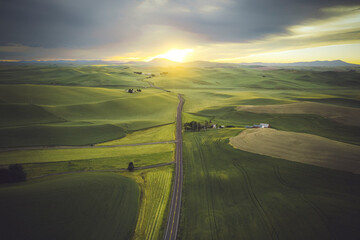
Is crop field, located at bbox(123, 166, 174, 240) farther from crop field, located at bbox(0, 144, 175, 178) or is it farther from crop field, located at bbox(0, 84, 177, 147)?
crop field, located at bbox(0, 84, 177, 147)

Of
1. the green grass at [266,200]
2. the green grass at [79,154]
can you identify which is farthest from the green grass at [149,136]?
the green grass at [266,200]

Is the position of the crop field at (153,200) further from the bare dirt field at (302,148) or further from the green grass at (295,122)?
the green grass at (295,122)

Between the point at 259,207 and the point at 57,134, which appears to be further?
the point at 57,134

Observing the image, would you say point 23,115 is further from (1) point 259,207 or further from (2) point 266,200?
(2) point 266,200

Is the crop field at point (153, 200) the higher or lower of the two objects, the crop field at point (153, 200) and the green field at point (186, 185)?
the lower

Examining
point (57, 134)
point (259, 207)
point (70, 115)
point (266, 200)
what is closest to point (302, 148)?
point (266, 200)

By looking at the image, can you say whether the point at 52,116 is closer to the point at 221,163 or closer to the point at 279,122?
the point at 221,163

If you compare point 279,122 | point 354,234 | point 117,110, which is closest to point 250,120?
point 279,122
